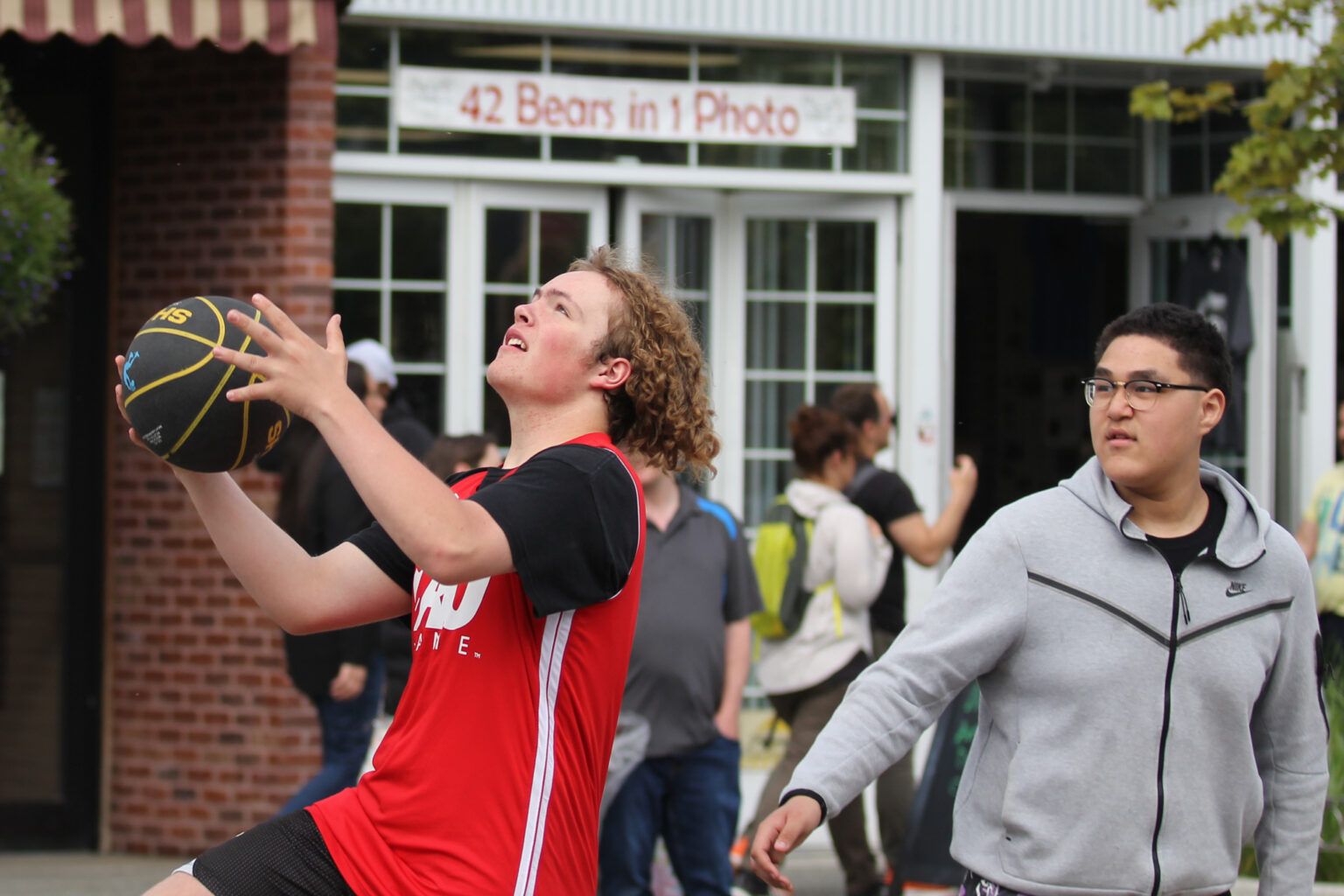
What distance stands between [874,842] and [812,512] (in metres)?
2.35

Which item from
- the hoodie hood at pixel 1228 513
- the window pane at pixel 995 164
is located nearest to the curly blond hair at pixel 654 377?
the hoodie hood at pixel 1228 513

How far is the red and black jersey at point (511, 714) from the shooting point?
256 cm

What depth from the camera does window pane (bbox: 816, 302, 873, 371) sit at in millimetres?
8125

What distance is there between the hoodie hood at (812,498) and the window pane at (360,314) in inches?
92.7

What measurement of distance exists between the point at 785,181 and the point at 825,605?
2.56 m

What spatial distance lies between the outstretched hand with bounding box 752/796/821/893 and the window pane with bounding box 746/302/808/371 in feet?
17.7

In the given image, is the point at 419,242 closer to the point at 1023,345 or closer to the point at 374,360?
the point at 374,360

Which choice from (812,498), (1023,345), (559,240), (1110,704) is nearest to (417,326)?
(559,240)

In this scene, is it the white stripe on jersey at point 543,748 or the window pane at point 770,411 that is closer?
the white stripe on jersey at point 543,748

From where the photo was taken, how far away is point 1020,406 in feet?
33.6

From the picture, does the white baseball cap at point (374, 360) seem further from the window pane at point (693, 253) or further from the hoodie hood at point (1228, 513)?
the hoodie hood at point (1228, 513)

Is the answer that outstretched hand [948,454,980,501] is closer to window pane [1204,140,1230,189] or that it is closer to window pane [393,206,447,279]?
window pane [393,206,447,279]

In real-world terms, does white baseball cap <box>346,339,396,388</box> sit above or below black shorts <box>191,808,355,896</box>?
above

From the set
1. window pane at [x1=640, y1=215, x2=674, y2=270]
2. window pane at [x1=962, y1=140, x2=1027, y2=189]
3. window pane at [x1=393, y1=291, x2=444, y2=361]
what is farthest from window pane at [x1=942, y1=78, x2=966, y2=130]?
window pane at [x1=393, y1=291, x2=444, y2=361]
